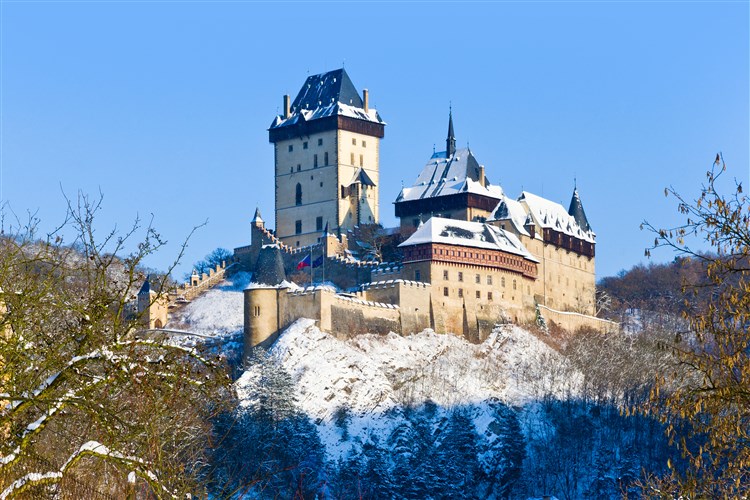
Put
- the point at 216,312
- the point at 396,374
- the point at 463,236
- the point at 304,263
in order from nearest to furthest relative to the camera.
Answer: the point at 396,374
the point at 463,236
the point at 216,312
the point at 304,263

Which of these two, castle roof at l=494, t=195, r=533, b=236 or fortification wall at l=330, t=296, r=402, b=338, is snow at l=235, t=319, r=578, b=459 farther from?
castle roof at l=494, t=195, r=533, b=236

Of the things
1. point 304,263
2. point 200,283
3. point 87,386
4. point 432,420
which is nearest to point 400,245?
point 304,263

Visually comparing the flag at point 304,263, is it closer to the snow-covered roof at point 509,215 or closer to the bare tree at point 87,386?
the snow-covered roof at point 509,215

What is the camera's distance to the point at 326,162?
9106 cm

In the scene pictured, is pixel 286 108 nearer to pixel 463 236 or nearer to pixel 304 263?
pixel 304 263

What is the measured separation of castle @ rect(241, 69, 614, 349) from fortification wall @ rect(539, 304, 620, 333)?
92 mm

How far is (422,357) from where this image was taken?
7406 cm

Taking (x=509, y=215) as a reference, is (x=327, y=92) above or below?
above

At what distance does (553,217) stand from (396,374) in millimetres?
24238

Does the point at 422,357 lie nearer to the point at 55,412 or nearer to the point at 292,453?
the point at 292,453

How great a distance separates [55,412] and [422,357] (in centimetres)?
5978

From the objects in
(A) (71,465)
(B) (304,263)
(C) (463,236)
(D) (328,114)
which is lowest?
(A) (71,465)

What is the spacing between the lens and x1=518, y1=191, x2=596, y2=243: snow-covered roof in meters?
90.8

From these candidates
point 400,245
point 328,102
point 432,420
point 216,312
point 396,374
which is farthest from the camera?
point 328,102
